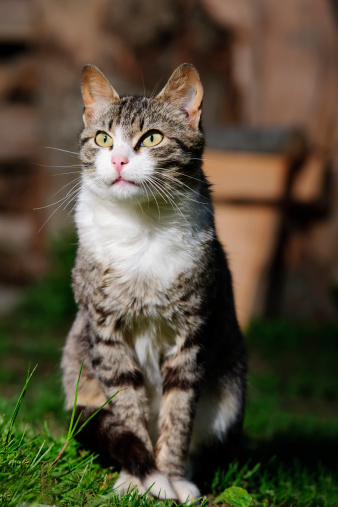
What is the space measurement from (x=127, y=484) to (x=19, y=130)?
195 inches

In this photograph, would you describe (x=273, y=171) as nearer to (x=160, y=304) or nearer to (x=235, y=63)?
(x=235, y=63)

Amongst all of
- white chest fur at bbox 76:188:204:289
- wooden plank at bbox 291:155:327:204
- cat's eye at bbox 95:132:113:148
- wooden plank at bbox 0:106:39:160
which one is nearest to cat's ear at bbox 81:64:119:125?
cat's eye at bbox 95:132:113:148

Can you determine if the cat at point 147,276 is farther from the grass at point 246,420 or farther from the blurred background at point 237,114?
the blurred background at point 237,114

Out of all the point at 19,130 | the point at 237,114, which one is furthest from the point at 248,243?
the point at 19,130

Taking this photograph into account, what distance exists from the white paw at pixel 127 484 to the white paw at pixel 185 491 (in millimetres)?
123

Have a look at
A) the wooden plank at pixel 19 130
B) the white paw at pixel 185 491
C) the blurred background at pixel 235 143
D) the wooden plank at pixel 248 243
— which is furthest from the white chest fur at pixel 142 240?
the wooden plank at pixel 19 130

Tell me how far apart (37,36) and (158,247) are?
177 inches

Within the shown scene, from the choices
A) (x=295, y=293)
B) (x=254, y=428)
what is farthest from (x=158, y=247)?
(x=295, y=293)

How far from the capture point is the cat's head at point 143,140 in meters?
2.08

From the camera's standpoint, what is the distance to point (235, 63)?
18.9 ft

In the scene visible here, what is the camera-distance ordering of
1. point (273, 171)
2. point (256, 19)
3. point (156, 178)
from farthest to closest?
point (256, 19), point (273, 171), point (156, 178)

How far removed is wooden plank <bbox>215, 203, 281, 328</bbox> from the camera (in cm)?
516

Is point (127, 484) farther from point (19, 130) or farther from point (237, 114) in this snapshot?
point (19, 130)

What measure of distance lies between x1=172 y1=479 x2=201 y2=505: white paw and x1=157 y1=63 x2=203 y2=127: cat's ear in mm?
1303
